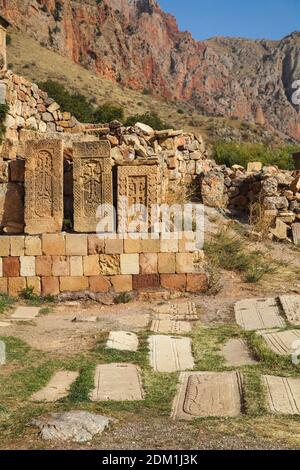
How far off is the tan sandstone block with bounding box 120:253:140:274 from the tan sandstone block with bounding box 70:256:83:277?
715 millimetres

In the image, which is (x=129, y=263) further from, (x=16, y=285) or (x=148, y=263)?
(x=16, y=285)

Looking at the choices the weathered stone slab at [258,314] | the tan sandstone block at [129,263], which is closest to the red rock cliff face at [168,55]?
the tan sandstone block at [129,263]

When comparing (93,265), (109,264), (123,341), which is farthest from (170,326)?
(93,265)

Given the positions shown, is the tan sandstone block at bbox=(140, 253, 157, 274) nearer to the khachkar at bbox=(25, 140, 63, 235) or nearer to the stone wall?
the stone wall

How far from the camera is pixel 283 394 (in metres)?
4.77

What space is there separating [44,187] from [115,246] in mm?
1641

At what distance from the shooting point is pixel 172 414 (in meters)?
4.41

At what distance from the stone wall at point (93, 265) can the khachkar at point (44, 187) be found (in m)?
0.25

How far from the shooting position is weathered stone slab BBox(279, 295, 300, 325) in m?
7.54

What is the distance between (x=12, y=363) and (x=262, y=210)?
→ 9844mm

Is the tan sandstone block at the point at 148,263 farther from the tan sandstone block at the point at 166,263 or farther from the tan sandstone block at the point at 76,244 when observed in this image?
the tan sandstone block at the point at 76,244

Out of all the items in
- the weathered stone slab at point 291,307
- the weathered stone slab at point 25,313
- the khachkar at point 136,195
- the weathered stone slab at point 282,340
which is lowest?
the weathered stone slab at point 25,313

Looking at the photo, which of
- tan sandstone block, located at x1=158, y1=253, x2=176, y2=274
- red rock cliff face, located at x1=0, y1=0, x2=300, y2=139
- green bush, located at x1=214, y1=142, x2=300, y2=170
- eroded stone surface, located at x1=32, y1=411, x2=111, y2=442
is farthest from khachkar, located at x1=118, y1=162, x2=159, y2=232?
red rock cliff face, located at x1=0, y1=0, x2=300, y2=139

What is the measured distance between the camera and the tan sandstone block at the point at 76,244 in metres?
9.54
